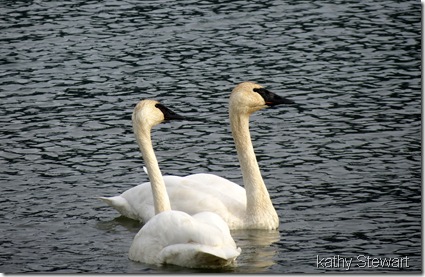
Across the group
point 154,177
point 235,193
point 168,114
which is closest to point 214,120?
point 235,193

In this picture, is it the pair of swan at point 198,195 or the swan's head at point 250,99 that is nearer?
the pair of swan at point 198,195

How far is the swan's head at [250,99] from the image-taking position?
13.6 metres

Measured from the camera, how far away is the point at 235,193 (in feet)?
45.4

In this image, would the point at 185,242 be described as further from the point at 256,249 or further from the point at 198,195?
the point at 198,195

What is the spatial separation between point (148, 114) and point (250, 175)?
4.70ft

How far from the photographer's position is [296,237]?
1293 cm

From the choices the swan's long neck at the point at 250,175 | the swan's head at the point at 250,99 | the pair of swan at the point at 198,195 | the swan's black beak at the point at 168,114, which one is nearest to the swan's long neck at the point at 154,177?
the pair of swan at the point at 198,195

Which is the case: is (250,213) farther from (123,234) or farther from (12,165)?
(12,165)

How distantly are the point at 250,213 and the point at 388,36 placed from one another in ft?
29.5

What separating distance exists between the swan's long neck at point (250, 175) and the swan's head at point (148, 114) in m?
0.95

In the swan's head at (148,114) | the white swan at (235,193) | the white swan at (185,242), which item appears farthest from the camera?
the white swan at (235,193)

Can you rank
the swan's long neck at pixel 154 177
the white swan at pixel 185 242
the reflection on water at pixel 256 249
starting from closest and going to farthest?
the white swan at pixel 185 242 → the reflection on water at pixel 256 249 → the swan's long neck at pixel 154 177

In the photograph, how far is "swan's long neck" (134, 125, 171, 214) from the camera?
12.9 m

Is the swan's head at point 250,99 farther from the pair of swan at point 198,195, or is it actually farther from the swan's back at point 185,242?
the swan's back at point 185,242
